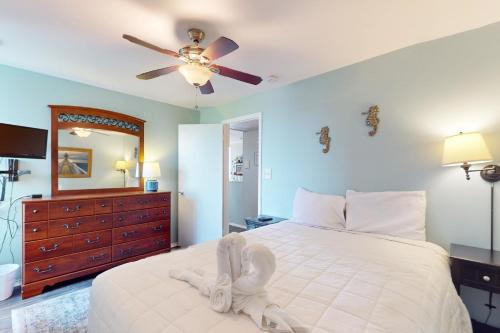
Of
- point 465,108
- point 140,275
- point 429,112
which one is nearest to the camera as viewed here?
point 140,275

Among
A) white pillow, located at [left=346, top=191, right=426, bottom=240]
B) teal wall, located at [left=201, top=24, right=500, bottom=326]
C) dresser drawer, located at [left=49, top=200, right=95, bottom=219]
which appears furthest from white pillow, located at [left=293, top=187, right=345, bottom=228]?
dresser drawer, located at [left=49, top=200, right=95, bottom=219]

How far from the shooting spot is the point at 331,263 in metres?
1.38

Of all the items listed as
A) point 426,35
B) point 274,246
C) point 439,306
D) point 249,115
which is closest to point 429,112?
point 426,35

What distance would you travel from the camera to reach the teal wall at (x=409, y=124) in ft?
5.75

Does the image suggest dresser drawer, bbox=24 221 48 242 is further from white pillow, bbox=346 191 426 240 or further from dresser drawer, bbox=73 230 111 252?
white pillow, bbox=346 191 426 240

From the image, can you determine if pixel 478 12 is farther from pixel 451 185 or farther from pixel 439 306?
pixel 439 306

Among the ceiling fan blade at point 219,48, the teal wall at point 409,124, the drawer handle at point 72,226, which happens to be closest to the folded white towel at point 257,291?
the ceiling fan blade at point 219,48

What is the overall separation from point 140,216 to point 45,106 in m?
1.65

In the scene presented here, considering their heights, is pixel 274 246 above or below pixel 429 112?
below

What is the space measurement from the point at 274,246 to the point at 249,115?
2.19 metres

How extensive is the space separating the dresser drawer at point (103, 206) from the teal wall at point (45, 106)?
0.62m

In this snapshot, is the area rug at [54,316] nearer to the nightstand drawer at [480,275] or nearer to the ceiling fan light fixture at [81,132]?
the ceiling fan light fixture at [81,132]

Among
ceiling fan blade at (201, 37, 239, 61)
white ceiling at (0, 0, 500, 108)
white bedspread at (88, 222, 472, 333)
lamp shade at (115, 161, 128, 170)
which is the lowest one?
white bedspread at (88, 222, 472, 333)

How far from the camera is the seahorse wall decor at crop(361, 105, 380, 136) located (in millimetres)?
2236
